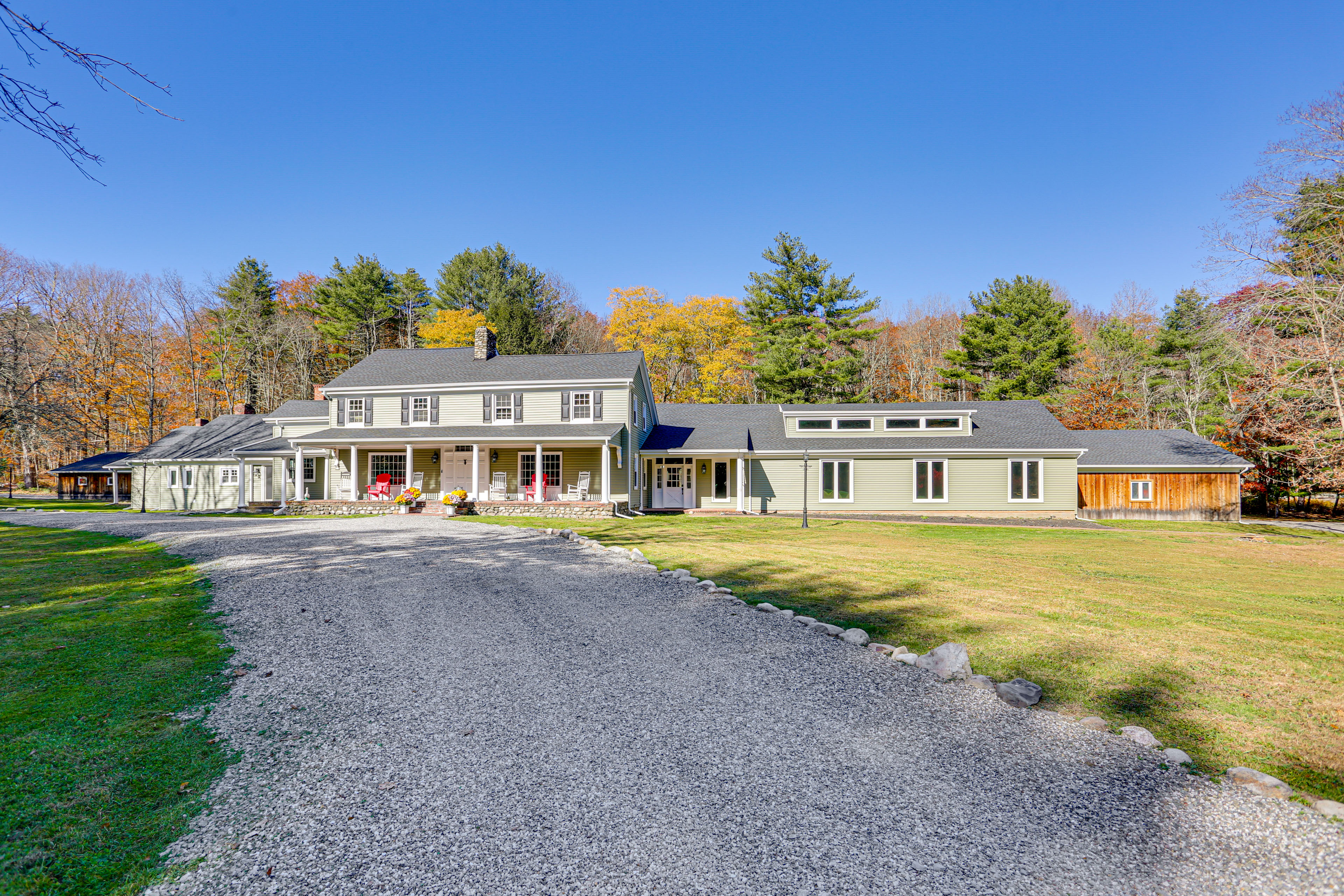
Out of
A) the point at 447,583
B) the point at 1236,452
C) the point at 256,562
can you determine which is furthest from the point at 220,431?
the point at 1236,452

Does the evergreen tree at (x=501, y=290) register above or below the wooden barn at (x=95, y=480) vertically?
above

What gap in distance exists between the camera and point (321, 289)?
41.0 meters

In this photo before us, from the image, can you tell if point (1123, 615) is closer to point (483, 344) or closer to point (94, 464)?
point (483, 344)

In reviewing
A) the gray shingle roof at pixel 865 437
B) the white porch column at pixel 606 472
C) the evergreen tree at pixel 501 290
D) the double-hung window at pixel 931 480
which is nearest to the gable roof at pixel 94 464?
the evergreen tree at pixel 501 290

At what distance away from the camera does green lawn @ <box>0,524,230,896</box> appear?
2.73 m

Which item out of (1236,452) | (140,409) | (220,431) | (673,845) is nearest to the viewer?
(673,845)

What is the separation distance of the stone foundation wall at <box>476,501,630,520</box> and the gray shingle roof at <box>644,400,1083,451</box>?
5.19 metres

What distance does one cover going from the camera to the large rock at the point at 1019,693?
14.9 ft

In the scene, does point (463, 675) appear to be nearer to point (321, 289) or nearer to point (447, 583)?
point (447, 583)

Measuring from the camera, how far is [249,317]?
38.9m

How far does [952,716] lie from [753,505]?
2019cm

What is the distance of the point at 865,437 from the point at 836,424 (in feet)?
4.29

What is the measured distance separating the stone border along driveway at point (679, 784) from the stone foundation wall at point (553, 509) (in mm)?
13175

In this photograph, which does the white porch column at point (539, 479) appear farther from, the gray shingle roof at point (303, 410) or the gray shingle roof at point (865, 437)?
the gray shingle roof at point (303, 410)
